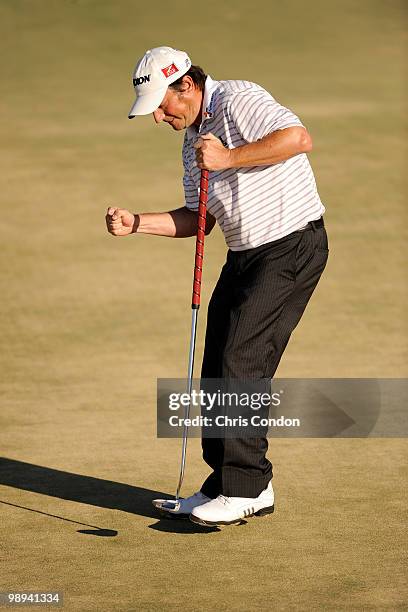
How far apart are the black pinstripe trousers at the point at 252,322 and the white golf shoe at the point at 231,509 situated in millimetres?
28

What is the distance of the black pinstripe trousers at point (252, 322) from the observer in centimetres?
473

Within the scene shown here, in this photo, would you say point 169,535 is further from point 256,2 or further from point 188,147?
point 256,2

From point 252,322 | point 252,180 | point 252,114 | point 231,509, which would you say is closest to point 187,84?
point 252,114

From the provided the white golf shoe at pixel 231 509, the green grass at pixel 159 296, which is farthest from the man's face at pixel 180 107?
A: the green grass at pixel 159 296

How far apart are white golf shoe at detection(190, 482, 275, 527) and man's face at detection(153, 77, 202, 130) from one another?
129 centimetres

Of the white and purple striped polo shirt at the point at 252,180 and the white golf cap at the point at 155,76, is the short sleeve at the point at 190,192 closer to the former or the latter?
the white and purple striped polo shirt at the point at 252,180

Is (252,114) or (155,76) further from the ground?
(155,76)

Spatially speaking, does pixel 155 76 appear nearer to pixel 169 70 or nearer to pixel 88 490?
pixel 169 70

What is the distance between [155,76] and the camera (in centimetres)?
466

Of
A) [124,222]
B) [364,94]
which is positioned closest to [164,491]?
[124,222]

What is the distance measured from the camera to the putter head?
4867 millimetres

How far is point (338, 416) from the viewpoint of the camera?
606cm

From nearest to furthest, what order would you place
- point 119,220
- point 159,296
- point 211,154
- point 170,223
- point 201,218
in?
point 211,154 < point 201,218 < point 119,220 < point 170,223 < point 159,296

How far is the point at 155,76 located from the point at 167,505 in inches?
58.6
